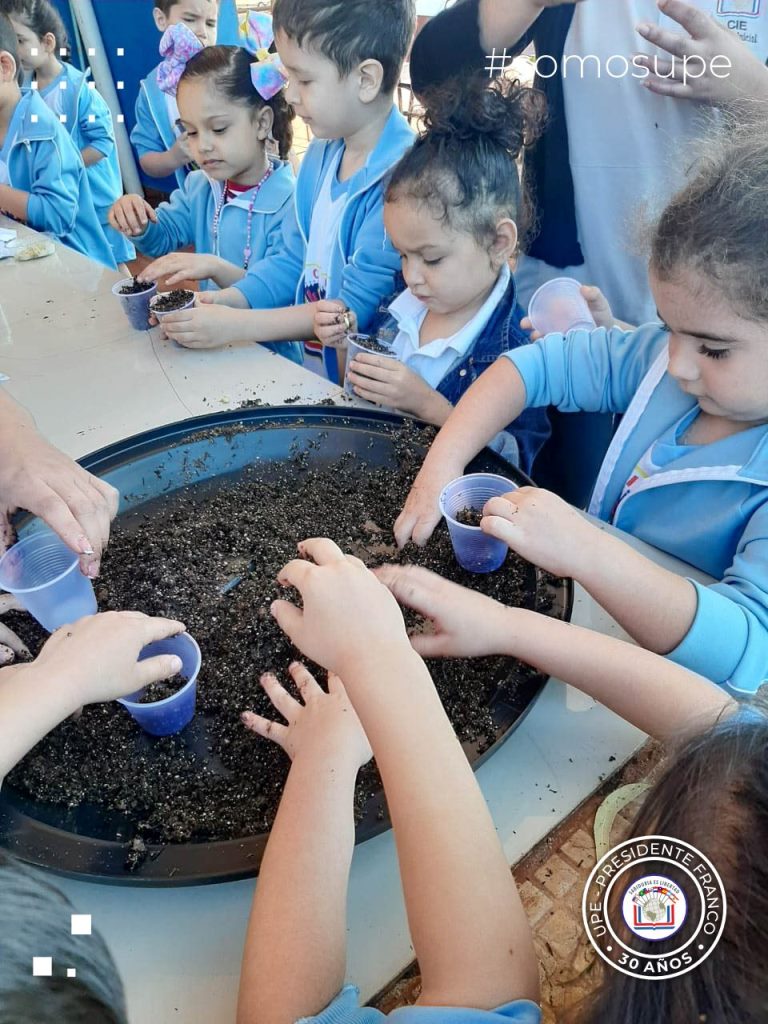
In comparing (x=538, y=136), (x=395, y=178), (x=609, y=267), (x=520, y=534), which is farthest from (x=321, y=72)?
(x=520, y=534)

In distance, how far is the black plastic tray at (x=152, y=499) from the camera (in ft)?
2.15

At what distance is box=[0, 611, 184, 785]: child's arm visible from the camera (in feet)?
2.27

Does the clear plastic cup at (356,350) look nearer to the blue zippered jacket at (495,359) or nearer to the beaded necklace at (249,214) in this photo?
the blue zippered jacket at (495,359)

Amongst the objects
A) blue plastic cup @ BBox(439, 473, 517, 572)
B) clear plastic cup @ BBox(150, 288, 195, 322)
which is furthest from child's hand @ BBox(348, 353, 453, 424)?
clear plastic cup @ BBox(150, 288, 195, 322)

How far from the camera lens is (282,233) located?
1987 mm

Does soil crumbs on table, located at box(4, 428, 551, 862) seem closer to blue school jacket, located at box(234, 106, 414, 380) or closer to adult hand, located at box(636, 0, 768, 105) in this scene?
blue school jacket, located at box(234, 106, 414, 380)

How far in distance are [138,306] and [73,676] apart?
3.78 feet

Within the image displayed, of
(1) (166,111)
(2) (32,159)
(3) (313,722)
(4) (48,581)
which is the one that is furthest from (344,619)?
(1) (166,111)

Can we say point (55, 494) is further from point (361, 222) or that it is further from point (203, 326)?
point (361, 222)

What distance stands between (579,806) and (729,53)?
1260 millimetres

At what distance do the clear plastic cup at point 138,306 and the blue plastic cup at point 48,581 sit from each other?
0.78 meters

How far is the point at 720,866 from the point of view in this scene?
41 cm

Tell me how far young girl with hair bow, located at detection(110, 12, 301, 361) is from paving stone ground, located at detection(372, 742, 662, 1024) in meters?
1.51

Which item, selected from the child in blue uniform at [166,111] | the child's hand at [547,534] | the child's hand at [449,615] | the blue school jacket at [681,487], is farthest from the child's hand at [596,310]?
the child in blue uniform at [166,111]
